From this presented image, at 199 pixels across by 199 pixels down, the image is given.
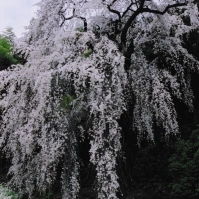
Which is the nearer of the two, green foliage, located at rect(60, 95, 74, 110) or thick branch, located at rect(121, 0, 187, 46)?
green foliage, located at rect(60, 95, 74, 110)

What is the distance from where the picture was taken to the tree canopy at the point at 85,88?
3273mm

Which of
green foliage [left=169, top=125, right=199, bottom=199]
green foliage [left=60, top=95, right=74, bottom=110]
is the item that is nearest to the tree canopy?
green foliage [left=60, top=95, right=74, bottom=110]

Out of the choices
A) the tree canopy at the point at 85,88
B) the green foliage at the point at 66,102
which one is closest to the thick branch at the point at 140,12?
the tree canopy at the point at 85,88

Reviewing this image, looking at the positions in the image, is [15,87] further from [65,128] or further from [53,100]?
[65,128]

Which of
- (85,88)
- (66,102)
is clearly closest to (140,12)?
(85,88)

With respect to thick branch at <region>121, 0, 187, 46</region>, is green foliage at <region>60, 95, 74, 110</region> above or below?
below

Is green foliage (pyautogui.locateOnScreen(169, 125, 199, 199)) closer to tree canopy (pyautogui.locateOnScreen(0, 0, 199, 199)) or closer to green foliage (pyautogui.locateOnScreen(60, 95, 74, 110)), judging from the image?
tree canopy (pyautogui.locateOnScreen(0, 0, 199, 199))

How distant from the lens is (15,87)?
423 cm

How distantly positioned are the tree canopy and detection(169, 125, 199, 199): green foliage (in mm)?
301

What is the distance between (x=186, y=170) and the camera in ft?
12.4

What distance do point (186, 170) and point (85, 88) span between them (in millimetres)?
1769

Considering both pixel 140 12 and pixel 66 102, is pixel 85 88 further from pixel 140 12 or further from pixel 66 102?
pixel 140 12

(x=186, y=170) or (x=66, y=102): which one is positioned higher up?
(x=66, y=102)

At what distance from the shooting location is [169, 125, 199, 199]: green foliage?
363 cm
